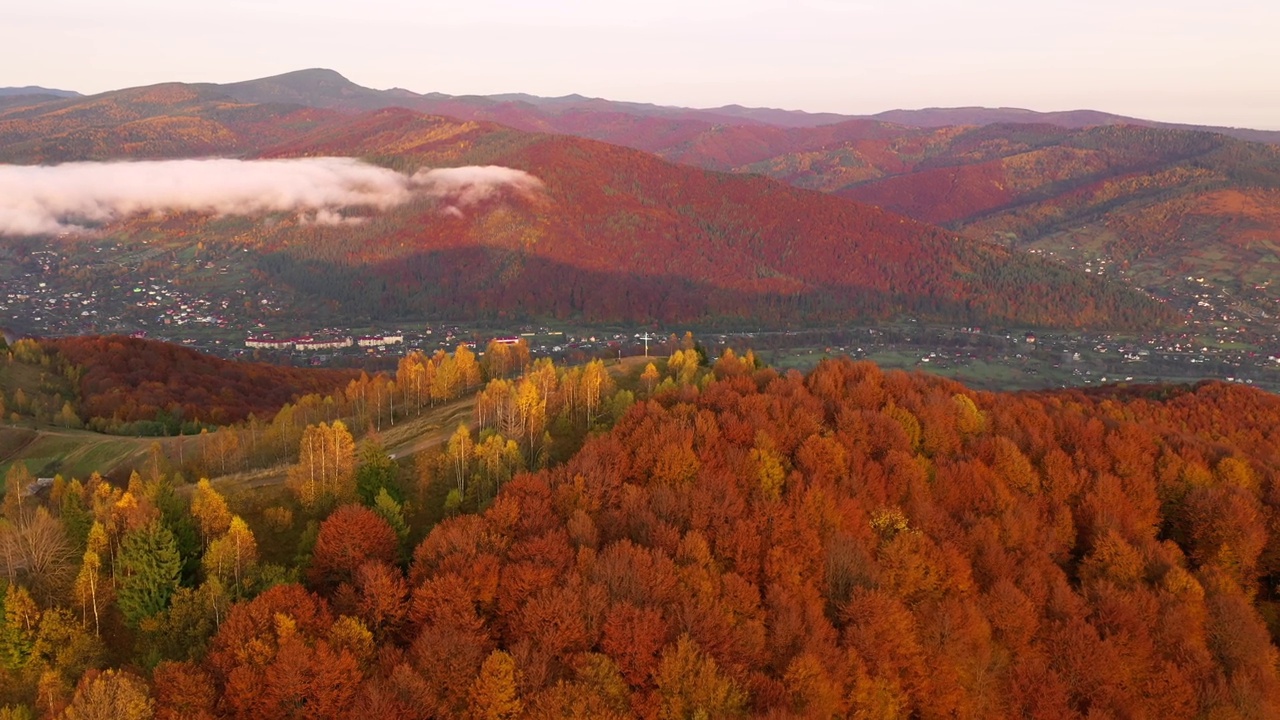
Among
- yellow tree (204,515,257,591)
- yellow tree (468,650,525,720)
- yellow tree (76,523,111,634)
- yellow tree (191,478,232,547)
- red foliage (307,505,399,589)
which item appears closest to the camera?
yellow tree (468,650,525,720)

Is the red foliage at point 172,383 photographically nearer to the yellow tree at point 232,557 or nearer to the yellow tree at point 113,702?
the yellow tree at point 232,557

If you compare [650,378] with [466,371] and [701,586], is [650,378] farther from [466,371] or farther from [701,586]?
[701,586]

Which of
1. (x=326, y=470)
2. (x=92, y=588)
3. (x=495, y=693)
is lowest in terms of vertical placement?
(x=92, y=588)

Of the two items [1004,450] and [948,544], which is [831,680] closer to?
[948,544]

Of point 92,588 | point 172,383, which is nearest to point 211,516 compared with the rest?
point 92,588

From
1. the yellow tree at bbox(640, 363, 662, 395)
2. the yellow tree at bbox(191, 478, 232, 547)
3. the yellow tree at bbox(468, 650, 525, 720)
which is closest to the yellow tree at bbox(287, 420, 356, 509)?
the yellow tree at bbox(191, 478, 232, 547)

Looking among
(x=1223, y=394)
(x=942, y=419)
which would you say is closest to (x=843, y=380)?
(x=942, y=419)

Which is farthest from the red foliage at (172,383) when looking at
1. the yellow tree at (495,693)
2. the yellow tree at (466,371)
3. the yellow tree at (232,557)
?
the yellow tree at (495,693)

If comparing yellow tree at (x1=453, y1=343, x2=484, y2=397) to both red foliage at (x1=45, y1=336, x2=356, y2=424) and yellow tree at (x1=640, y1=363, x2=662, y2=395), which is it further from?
red foliage at (x1=45, y1=336, x2=356, y2=424)
